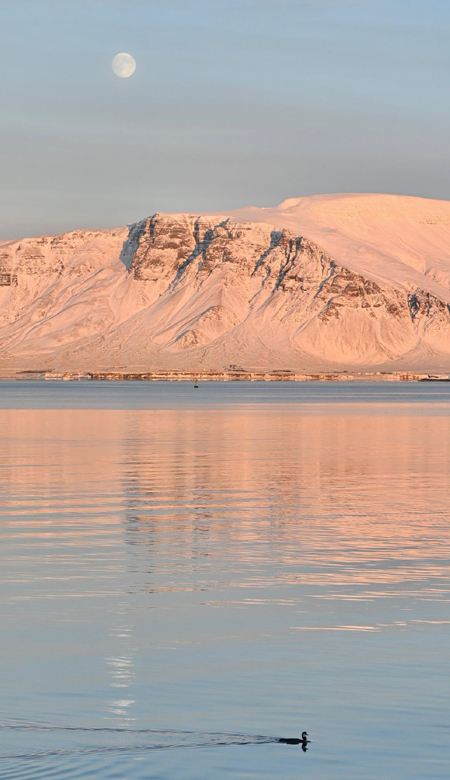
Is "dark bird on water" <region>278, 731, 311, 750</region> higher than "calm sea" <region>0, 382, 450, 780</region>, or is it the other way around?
"calm sea" <region>0, 382, 450, 780</region>

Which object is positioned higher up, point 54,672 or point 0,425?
point 0,425

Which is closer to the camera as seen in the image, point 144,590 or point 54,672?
point 54,672

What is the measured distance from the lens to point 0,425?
96.1m

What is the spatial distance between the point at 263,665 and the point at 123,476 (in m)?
32.0

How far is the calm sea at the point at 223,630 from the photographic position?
14.2 m

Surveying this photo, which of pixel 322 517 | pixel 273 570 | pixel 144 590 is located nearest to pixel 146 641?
pixel 144 590

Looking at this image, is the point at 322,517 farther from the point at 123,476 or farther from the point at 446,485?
the point at 123,476

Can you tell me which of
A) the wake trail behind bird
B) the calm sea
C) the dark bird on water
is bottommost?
the dark bird on water

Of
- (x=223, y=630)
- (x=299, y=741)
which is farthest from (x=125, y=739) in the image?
(x=223, y=630)

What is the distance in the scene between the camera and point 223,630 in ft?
66.2

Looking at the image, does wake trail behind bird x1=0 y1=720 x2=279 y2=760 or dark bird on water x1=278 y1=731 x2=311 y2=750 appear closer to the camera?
wake trail behind bird x1=0 y1=720 x2=279 y2=760

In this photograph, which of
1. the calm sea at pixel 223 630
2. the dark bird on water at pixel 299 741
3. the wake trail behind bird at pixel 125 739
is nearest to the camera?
→ the wake trail behind bird at pixel 125 739

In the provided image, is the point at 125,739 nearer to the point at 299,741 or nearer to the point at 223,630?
the point at 299,741

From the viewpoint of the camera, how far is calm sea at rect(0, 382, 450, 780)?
14164 mm
